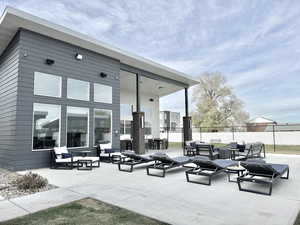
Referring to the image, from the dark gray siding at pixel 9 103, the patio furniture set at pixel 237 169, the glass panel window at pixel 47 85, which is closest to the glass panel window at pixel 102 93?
the glass panel window at pixel 47 85

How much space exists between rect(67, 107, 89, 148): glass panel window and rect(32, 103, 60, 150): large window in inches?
18.6

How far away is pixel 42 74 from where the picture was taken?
7406mm

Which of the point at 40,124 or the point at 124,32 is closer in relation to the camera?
the point at 40,124

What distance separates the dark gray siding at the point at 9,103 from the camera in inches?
269

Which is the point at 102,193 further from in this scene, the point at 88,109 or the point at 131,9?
the point at 131,9

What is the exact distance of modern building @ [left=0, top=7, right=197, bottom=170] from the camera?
6.81 meters

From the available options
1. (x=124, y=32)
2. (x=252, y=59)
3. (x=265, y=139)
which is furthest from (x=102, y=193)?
(x=265, y=139)

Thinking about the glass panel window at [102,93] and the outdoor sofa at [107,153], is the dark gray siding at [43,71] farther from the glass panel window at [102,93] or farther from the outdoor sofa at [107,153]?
the outdoor sofa at [107,153]

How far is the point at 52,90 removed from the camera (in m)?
7.67

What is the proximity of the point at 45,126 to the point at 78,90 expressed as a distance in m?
1.99

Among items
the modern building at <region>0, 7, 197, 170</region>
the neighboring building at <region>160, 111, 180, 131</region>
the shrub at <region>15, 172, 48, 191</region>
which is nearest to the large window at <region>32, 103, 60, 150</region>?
the modern building at <region>0, 7, 197, 170</region>

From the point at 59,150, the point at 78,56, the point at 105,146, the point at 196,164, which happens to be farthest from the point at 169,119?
the point at 196,164

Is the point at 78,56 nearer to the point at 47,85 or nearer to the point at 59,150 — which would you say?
the point at 47,85

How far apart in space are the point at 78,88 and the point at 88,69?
0.99 m
